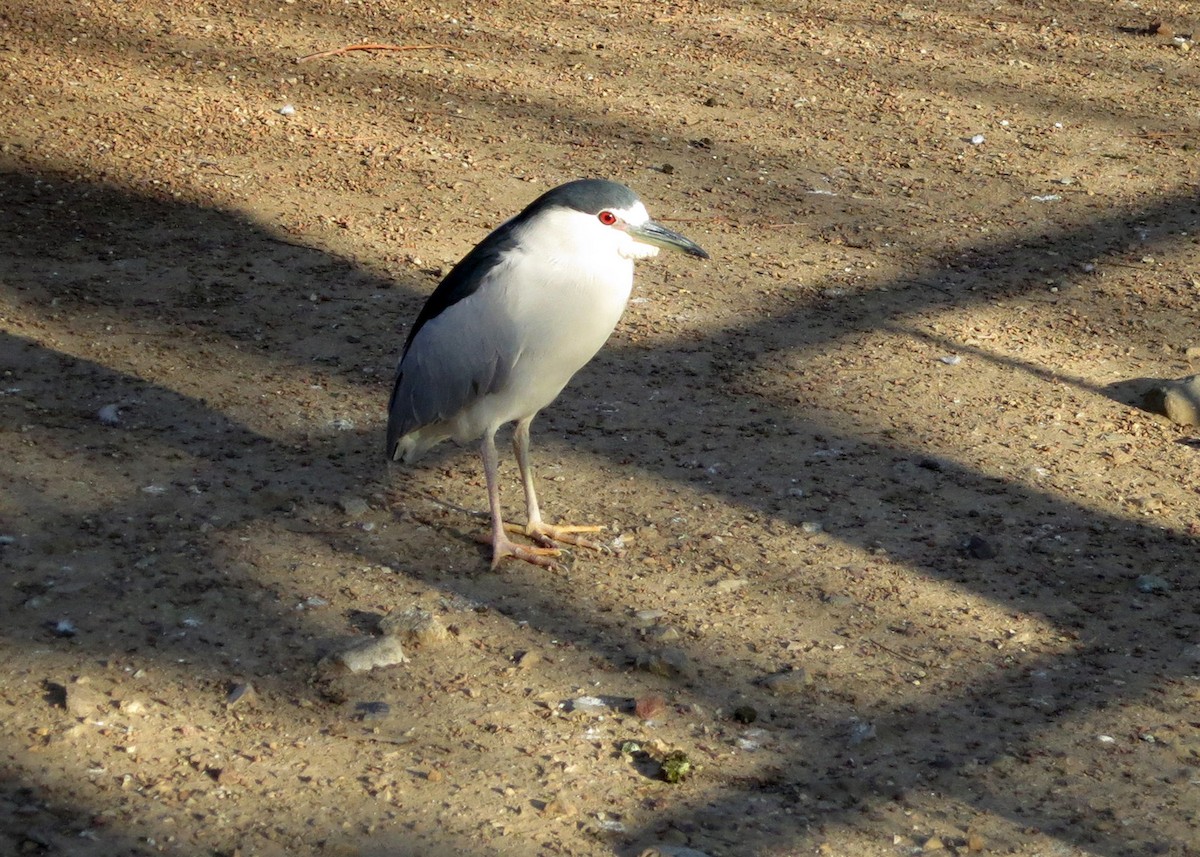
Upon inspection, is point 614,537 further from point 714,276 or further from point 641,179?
point 641,179

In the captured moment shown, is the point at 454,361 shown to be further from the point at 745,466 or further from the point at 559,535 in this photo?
the point at 745,466

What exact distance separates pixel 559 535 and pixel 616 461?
61cm

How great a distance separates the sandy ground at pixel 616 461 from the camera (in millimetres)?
3676

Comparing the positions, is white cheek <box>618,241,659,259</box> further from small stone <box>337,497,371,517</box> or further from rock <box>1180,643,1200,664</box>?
rock <box>1180,643,1200,664</box>

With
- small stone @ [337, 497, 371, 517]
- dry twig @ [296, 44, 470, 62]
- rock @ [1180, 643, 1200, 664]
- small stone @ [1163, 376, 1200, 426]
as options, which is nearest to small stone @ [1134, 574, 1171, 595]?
rock @ [1180, 643, 1200, 664]

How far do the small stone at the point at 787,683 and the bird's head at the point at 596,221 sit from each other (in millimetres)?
1400

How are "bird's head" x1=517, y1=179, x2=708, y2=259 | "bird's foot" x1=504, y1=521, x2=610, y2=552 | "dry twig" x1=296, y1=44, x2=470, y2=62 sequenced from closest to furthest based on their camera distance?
"bird's head" x1=517, y1=179, x2=708, y2=259
"bird's foot" x1=504, y1=521, x2=610, y2=552
"dry twig" x1=296, y1=44, x2=470, y2=62

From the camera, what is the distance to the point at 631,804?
11.8 feet

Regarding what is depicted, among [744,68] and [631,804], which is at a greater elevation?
[744,68]

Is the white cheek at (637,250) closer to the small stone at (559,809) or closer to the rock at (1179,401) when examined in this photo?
the small stone at (559,809)

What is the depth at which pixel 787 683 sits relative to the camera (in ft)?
13.5

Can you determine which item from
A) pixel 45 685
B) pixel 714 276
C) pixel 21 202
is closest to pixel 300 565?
pixel 45 685

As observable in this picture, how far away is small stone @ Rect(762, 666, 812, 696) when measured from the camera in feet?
13.4

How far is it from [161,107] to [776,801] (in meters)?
6.26
